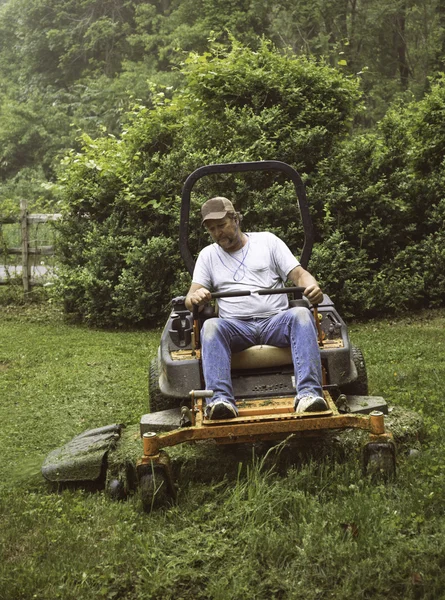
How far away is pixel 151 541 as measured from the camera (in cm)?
372

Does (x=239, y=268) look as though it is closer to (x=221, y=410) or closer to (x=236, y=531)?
(x=221, y=410)

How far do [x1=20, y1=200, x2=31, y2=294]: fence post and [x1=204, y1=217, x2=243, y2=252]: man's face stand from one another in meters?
7.85

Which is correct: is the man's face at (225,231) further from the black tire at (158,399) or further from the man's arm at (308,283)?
the black tire at (158,399)

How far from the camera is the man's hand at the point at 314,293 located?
15.3ft

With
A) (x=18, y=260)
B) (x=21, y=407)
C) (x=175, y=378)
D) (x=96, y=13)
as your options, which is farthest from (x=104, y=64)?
(x=175, y=378)

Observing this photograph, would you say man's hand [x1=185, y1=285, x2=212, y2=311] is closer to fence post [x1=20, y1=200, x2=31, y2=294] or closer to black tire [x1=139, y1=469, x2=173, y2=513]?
black tire [x1=139, y1=469, x2=173, y2=513]

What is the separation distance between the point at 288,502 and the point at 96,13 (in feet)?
88.8

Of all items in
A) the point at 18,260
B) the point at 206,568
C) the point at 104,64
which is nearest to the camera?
the point at 206,568

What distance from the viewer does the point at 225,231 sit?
502 centimetres

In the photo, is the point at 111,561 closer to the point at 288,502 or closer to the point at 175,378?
the point at 288,502

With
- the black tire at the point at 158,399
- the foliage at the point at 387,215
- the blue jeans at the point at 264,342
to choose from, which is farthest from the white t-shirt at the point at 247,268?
the foliage at the point at 387,215

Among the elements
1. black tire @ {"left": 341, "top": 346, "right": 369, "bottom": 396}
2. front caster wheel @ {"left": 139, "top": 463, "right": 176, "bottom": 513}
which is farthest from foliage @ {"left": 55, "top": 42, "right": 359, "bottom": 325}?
front caster wheel @ {"left": 139, "top": 463, "right": 176, "bottom": 513}

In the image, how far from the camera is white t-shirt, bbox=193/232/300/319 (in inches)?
199

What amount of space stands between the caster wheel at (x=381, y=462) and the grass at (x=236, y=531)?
0.08 metres
